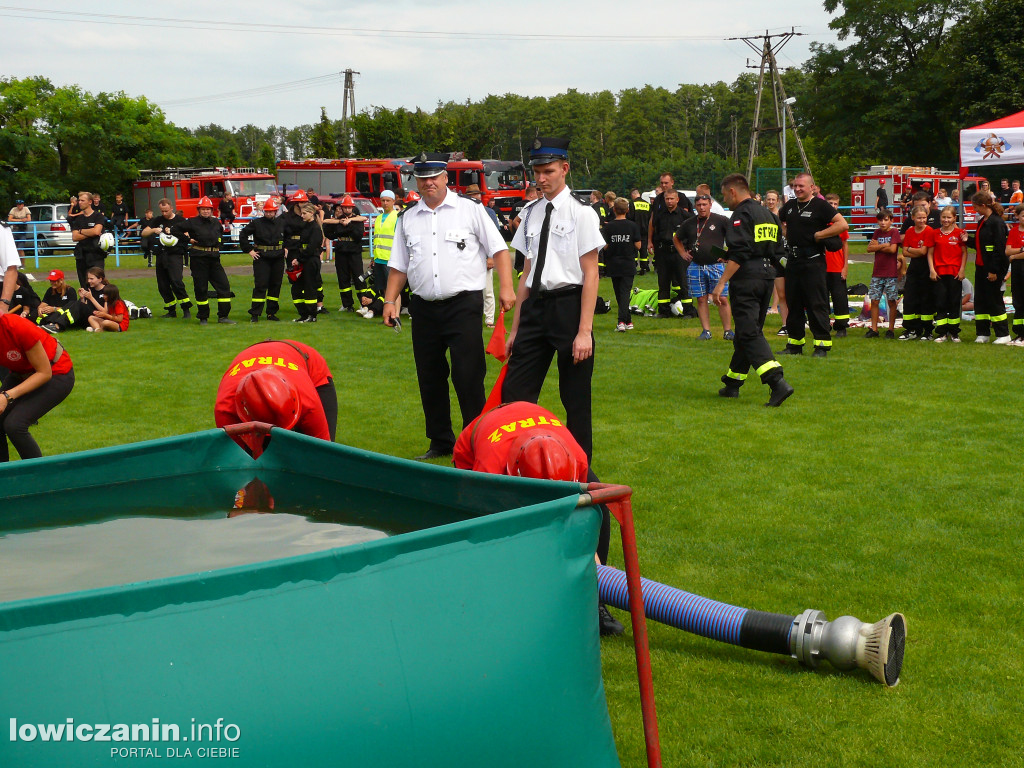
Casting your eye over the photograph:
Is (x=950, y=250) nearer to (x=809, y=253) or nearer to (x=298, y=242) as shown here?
(x=809, y=253)

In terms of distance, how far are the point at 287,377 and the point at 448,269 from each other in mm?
2355

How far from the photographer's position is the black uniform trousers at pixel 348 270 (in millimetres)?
18094

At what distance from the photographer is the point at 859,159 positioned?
2522 inches

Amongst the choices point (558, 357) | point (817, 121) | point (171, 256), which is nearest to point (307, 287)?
point (171, 256)

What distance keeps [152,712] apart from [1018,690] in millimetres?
3154

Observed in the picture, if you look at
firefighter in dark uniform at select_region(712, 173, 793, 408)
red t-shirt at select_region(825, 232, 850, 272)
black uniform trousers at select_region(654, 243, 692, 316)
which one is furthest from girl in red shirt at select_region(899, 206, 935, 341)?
firefighter in dark uniform at select_region(712, 173, 793, 408)

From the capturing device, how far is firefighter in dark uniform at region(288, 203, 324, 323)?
55.1ft

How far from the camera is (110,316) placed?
16281 mm

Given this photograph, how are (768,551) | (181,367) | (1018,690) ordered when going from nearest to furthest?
(1018,690)
(768,551)
(181,367)

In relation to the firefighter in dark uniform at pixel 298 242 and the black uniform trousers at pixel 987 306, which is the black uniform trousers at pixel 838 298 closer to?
the black uniform trousers at pixel 987 306

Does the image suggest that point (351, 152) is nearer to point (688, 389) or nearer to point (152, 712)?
point (688, 389)

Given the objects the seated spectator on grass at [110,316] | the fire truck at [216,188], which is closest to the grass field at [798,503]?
the seated spectator on grass at [110,316]

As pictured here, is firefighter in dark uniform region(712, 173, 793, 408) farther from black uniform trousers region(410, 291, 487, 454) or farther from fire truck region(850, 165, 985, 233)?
fire truck region(850, 165, 985, 233)

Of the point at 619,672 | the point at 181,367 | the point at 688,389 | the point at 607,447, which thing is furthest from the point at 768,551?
the point at 181,367
